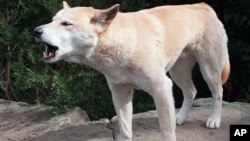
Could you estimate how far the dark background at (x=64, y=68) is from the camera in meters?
5.91

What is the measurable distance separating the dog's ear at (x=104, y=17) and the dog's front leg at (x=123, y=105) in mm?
588

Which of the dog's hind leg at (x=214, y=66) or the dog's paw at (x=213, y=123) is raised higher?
the dog's hind leg at (x=214, y=66)

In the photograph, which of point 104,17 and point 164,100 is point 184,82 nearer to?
point 164,100

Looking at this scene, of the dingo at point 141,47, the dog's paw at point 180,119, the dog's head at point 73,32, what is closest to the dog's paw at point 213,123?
the dingo at point 141,47

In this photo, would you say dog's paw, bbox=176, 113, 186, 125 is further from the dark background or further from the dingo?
the dark background

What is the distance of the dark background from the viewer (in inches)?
233

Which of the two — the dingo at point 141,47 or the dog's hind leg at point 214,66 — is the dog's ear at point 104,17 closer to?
the dingo at point 141,47

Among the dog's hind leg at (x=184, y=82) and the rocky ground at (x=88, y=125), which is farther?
the dog's hind leg at (x=184, y=82)

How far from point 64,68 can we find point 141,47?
2.12m

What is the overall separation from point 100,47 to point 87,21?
0.21 metres

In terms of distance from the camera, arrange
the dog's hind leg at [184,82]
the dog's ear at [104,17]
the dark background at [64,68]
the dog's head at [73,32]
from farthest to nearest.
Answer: the dark background at [64,68]
the dog's hind leg at [184,82]
the dog's ear at [104,17]
the dog's head at [73,32]

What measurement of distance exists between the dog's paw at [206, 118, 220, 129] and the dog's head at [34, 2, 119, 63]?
1627 mm

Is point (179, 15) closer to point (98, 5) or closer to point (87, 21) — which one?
point (87, 21)

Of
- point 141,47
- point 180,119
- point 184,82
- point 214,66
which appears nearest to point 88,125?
point 180,119
